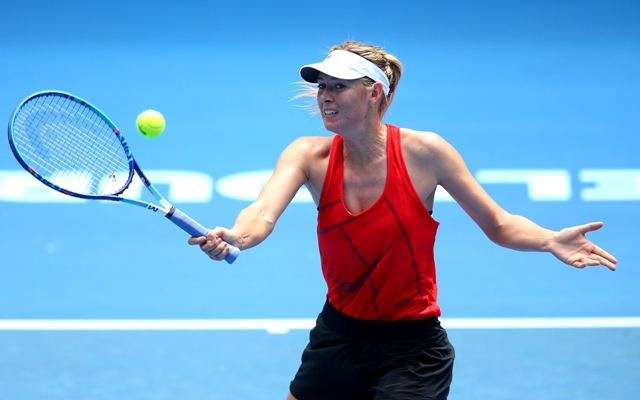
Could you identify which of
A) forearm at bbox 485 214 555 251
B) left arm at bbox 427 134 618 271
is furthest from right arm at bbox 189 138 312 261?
forearm at bbox 485 214 555 251

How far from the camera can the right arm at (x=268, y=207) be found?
3.17m

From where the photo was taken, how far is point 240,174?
299 inches

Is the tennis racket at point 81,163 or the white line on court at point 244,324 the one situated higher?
the tennis racket at point 81,163

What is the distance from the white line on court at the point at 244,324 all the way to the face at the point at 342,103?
273 cm

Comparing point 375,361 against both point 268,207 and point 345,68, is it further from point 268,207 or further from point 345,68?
point 345,68

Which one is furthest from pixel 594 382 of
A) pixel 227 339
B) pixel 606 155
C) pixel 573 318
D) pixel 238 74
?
pixel 238 74

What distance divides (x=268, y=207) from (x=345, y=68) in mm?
598

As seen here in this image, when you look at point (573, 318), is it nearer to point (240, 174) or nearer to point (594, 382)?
point (594, 382)

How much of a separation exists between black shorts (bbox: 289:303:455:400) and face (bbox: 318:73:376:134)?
0.72 m

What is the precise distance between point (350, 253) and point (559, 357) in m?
2.65

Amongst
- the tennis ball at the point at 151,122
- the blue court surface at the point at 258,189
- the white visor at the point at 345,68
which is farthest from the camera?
the blue court surface at the point at 258,189

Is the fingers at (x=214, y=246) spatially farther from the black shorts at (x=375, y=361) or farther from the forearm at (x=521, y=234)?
the forearm at (x=521, y=234)

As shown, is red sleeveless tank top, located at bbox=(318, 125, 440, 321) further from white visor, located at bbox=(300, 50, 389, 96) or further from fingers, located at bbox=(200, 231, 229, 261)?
fingers, located at bbox=(200, 231, 229, 261)

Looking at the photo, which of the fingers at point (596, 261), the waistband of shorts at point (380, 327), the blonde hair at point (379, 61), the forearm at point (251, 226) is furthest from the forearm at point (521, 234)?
the forearm at point (251, 226)
